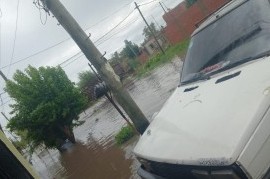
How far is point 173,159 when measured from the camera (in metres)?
2.76

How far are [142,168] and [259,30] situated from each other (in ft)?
6.49

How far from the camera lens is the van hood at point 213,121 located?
2.30 m

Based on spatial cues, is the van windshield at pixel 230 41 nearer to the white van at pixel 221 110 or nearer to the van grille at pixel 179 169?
the white van at pixel 221 110

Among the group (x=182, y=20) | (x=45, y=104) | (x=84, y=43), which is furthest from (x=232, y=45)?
(x=182, y=20)

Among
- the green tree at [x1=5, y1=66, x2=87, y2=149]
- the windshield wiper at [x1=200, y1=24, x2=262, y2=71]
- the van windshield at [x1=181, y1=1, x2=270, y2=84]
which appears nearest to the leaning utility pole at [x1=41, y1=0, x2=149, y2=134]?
the van windshield at [x1=181, y1=1, x2=270, y2=84]

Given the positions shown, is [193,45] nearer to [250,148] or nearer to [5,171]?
[250,148]

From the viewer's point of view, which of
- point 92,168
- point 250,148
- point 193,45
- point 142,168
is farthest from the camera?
point 92,168

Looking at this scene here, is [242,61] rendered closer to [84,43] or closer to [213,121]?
[213,121]

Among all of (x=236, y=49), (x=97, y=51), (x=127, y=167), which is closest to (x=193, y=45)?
(x=236, y=49)

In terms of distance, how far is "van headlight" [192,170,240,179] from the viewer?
2.21 metres

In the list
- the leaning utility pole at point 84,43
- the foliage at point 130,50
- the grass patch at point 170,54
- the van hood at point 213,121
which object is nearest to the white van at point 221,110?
the van hood at point 213,121

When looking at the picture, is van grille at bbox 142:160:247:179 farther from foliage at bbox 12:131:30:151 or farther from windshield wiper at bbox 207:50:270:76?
foliage at bbox 12:131:30:151

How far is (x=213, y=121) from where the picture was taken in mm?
2666

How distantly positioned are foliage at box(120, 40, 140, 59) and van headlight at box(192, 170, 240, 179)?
62.9 meters
